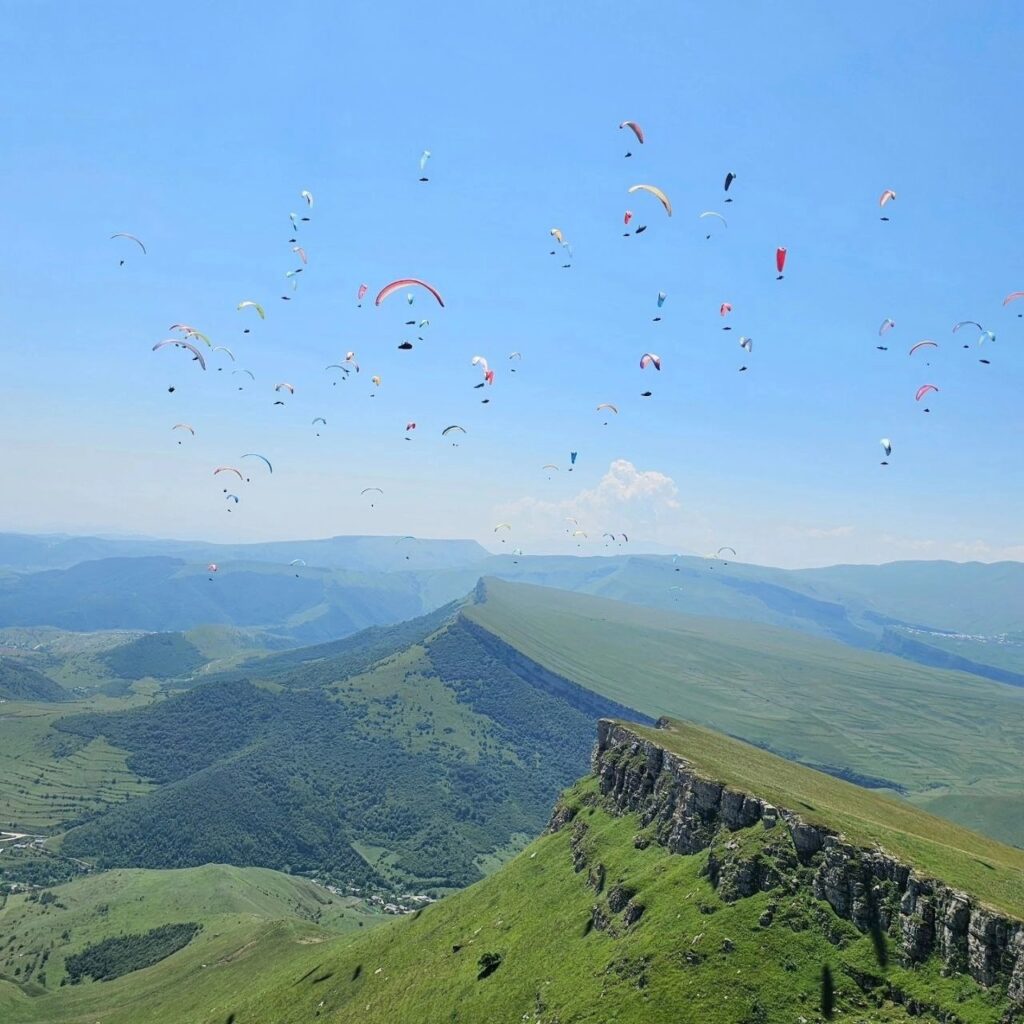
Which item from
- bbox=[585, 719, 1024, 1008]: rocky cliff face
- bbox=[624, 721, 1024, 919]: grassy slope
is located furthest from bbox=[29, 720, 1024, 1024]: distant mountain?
bbox=[624, 721, 1024, 919]: grassy slope

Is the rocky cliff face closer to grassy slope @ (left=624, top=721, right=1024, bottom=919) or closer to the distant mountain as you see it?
the distant mountain

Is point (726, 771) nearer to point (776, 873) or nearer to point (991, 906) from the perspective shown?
point (776, 873)

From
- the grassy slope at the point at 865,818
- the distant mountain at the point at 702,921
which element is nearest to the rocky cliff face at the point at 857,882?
the distant mountain at the point at 702,921

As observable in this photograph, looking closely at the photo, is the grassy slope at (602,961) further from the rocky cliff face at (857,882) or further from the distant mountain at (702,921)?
the rocky cliff face at (857,882)

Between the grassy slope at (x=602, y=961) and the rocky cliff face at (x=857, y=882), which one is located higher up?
the rocky cliff face at (x=857, y=882)

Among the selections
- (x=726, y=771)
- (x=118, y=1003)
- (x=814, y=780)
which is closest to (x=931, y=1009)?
(x=726, y=771)
